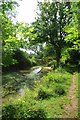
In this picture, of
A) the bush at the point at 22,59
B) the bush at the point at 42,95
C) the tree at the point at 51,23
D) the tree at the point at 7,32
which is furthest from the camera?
the bush at the point at 22,59

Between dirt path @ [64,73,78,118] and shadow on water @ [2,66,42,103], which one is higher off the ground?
dirt path @ [64,73,78,118]

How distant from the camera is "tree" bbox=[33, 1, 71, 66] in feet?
153

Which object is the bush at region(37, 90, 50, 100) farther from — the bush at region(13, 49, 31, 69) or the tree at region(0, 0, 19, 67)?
the bush at region(13, 49, 31, 69)

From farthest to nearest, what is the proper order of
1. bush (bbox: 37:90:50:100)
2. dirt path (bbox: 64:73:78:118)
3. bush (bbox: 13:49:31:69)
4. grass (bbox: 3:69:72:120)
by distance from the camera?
bush (bbox: 13:49:31:69), bush (bbox: 37:90:50:100), dirt path (bbox: 64:73:78:118), grass (bbox: 3:69:72:120)

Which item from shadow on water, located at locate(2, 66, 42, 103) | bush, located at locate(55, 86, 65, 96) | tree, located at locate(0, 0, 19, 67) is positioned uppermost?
tree, located at locate(0, 0, 19, 67)

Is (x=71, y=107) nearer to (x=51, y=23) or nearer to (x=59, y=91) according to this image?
(x=59, y=91)

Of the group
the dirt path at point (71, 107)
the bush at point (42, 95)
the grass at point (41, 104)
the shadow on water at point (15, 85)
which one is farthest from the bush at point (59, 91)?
the shadow on water at point (15, 85)

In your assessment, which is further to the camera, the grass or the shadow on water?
the shadow on water

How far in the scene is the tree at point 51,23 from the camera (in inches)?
1833

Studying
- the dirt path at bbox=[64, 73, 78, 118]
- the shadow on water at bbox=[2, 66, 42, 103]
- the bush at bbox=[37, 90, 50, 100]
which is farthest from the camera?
the shadow on water at bbox=[2, 66, 42, 103]

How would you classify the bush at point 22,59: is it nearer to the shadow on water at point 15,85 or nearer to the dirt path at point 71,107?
the shadow on water at point 15,85

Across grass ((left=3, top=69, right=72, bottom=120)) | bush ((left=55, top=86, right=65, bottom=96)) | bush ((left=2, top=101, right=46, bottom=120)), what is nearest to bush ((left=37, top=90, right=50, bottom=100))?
grass ((left=3, top=69, right=72, bottom=120))

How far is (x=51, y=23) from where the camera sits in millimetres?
47125

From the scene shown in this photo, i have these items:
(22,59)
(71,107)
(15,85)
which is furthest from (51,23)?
(71,107)
